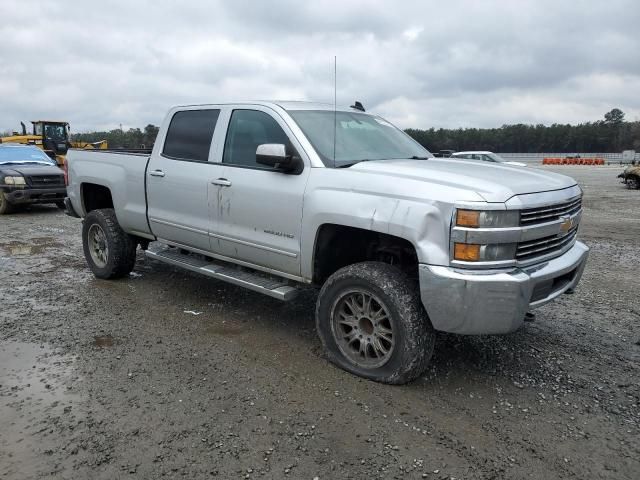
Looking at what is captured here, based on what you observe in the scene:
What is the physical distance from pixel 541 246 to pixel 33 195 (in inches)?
471

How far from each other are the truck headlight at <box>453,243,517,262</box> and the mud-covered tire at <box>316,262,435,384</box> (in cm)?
48

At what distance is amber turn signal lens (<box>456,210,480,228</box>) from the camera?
122 inches

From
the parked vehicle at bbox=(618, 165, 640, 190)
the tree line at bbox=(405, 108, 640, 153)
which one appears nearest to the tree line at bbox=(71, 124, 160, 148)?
the parked vehicle at bbox=(618, 165, 640, 190)

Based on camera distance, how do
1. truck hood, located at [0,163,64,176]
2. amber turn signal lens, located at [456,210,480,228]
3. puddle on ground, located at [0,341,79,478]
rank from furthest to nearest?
truck hood, located at [0,163,64,176]
amber turn signal lens, located at [456,210,480,228]
puddle on ground, located at [0,341,79,478]

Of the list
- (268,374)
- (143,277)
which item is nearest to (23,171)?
(143,277)

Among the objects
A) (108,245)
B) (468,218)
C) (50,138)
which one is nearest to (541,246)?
(468,218)

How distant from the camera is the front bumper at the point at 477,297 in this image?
3.12 m

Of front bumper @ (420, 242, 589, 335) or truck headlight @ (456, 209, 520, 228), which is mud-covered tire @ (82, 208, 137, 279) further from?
truck headlight @ (456, 209, 520, 228)

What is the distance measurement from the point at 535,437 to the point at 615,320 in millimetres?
2495

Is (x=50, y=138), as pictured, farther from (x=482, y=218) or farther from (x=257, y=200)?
(x=482, y=218)

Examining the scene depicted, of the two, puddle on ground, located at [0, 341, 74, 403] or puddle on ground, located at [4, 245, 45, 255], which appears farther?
puddle on ground, located at [4, 245, 45, 255]

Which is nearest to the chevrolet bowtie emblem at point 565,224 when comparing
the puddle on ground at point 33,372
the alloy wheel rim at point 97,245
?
the puddle on ground at point 33,372

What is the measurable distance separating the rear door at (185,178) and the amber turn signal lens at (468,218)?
2.33 meters

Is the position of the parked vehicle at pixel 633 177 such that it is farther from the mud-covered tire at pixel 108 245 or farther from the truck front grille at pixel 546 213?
the mud-covered tire at pixel 108 245
